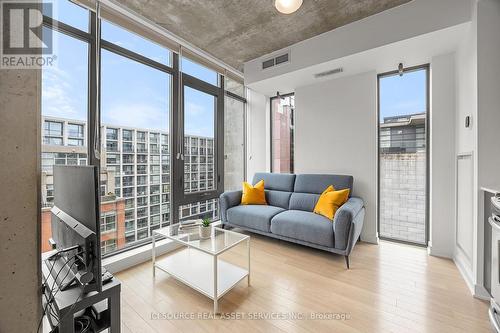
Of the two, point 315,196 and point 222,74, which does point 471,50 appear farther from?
point 222,74

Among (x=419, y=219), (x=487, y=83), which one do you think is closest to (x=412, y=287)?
(x=419, y=219)

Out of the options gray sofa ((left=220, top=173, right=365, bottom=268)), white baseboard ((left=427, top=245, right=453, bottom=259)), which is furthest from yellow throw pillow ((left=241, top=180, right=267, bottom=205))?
white baseboard ((left=427, top=245, right=453, bottom=259))

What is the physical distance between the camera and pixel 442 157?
2.47 metres

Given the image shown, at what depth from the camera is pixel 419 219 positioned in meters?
2.78

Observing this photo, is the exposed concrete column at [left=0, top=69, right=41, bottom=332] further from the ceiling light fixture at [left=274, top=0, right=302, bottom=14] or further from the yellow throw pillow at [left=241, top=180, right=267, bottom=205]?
the yellow throw pillow at [left=241, top=180, right=267, bottom=205]

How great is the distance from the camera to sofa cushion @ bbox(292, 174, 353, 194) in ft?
9.54

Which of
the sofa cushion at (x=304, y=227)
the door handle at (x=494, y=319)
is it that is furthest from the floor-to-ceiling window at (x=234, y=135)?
the door handle at (x=494, y=319)

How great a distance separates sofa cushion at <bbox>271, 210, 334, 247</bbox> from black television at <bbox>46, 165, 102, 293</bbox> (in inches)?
80.7

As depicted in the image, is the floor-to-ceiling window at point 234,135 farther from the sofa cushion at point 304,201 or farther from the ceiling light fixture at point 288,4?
the ceiling light fixture at point 288,4

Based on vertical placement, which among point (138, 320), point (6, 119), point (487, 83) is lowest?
point (138, 320)

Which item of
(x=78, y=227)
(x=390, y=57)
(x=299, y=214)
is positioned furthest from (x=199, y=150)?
(x=390, y=57)

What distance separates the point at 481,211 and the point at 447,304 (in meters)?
0.84

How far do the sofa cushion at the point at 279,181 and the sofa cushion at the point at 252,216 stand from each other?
0.48 meters

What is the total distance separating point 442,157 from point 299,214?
1862 mm
